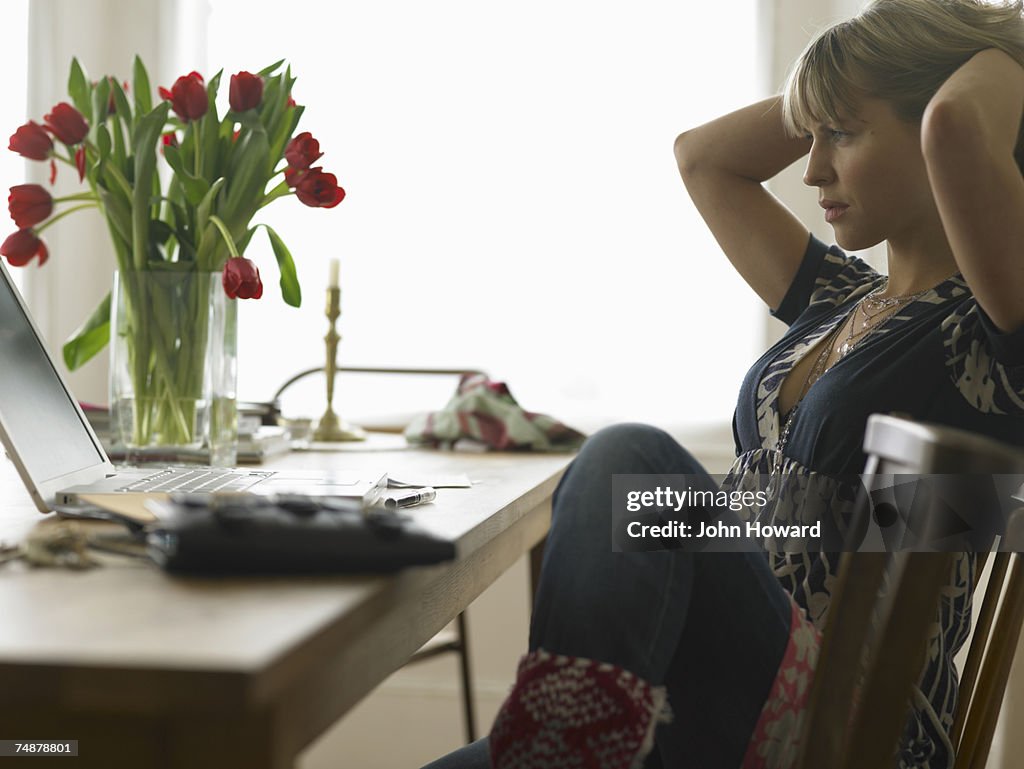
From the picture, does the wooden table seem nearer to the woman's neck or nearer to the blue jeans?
the blue jeans

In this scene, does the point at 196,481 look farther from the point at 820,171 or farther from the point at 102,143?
the point at 820,171

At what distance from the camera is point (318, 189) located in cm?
137

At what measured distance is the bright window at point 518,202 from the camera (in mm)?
2580

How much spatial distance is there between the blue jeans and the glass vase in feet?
1.94

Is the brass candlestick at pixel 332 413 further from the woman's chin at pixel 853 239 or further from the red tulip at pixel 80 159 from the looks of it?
the woman's chin at pixel 853 239

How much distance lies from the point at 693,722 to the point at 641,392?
5.54 feet

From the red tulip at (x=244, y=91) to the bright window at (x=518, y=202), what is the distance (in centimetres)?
134

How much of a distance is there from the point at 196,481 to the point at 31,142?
52 cm

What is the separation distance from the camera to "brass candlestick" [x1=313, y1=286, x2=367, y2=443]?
1.92 m

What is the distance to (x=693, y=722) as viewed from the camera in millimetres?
949

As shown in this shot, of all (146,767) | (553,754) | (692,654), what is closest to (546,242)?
(692,654)

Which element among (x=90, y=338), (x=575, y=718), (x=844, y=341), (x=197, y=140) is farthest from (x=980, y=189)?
(x=90, y=338)

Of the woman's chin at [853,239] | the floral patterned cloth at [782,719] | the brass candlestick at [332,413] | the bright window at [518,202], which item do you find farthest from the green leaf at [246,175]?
the bright window at [518,202]

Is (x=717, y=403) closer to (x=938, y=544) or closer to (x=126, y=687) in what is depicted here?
(x=938, y=544)
